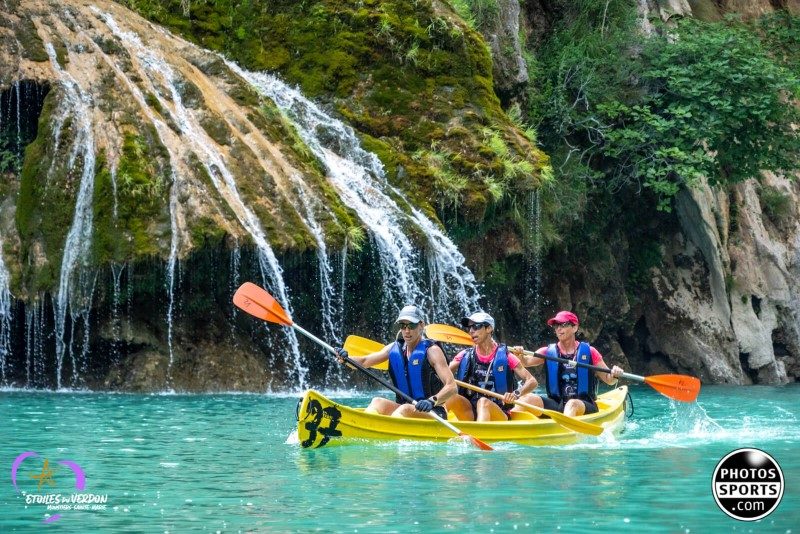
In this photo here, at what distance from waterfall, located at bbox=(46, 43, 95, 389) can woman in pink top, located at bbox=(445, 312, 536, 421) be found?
212 inches

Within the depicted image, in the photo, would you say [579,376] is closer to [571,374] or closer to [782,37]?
[571,374]

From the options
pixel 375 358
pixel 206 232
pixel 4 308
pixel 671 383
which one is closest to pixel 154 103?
pixel 206 232

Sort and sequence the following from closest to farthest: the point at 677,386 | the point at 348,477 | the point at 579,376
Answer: the point at 348,477, the point at 579,376, the point at 677,386

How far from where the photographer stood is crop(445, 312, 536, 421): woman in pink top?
1118 centimetres

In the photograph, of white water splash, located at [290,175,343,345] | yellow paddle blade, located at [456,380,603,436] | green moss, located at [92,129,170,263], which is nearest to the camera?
yellow paddle blade, located at [456,380,603,436]

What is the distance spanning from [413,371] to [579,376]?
2226 millimetres

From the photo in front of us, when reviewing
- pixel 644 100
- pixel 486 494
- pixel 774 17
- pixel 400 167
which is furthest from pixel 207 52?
pixel 774 17

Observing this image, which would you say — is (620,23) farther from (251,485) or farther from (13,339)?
(251,485)

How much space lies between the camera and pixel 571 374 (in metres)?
12.2

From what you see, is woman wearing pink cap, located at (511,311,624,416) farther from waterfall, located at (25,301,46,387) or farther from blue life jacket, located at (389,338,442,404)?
waterfall, located at (25,301,46,387)

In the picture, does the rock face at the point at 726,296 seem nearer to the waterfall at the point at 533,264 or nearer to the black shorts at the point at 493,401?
the waterfall at the point at 533,264

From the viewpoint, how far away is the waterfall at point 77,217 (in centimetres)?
1461

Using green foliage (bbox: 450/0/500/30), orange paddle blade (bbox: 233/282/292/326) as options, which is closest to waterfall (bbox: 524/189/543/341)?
green foliage (bbox: 450/0/500/30)

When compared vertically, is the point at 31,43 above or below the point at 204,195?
above
